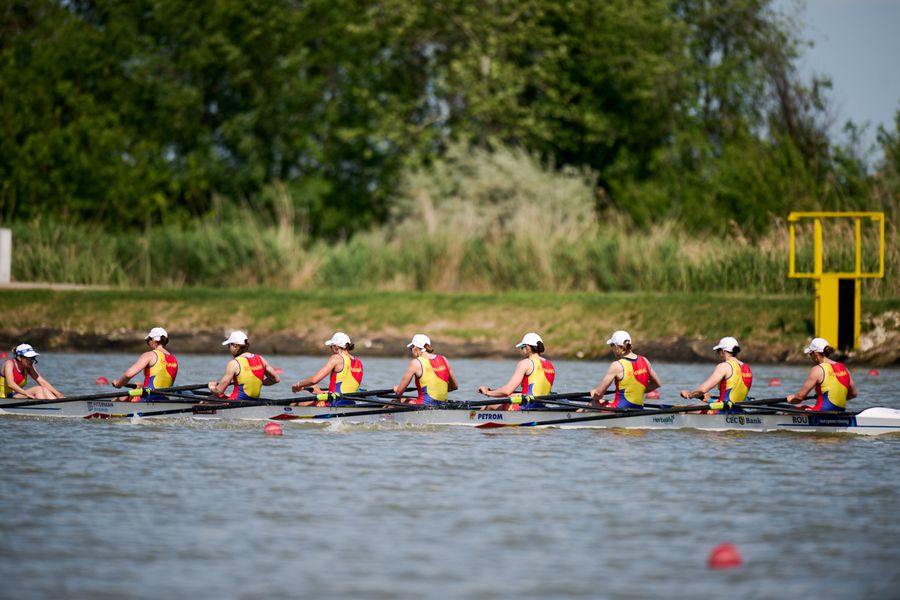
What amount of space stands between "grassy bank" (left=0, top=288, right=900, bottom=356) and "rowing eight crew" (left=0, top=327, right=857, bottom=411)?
11.9 meters

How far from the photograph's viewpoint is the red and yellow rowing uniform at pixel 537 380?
2039 cm

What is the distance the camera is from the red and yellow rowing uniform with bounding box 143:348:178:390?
2111cm

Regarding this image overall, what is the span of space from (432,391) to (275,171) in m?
36.1

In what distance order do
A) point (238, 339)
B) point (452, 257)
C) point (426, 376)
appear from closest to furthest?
point (426, 376) < point (238, 339) < point (452, 257)

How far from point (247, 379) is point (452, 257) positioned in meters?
17.6

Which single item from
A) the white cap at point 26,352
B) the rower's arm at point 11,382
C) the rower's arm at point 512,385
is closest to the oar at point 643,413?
the rower's arm at point 512,385

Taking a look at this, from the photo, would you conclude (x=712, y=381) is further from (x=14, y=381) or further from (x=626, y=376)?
(x=14, y=381)

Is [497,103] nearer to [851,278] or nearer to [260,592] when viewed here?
[851,278]

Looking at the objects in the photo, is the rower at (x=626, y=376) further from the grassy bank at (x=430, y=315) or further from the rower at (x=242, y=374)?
the grassy bank at (x=430, y=315)

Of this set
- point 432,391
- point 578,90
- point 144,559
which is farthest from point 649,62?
point 144,559

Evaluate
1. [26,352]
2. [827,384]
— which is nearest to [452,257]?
[26,352]

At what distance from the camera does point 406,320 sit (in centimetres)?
3434

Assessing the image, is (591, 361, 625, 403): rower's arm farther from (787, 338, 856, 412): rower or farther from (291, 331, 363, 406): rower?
(291, 331, 363, 406): rower

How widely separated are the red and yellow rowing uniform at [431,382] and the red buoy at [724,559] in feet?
29.1
